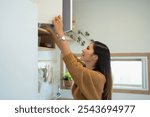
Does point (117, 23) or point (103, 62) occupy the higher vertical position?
point (117, 23)

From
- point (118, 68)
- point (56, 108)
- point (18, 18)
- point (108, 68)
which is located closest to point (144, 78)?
point (118, 68)

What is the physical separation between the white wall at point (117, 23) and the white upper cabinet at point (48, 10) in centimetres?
166

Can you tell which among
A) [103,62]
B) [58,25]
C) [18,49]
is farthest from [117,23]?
[18,49]

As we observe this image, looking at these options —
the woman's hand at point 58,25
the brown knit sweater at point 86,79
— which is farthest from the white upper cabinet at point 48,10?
the brown knit sweater at point 86,79

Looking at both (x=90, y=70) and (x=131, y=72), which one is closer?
(x=90, y=70)

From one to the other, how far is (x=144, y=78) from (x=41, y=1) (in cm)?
190

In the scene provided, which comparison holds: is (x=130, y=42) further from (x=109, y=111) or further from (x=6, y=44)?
(x=6, y=44)

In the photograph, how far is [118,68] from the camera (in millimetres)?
2803

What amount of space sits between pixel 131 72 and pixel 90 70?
5.73ft

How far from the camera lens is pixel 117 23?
2.65 meters

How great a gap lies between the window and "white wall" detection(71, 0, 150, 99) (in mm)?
73

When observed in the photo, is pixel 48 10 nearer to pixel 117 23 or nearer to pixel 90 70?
pixel 90 70

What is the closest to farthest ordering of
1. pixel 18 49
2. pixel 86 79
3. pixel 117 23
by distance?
pixel 18 49 → pixel 86 79 → pixel 117 23

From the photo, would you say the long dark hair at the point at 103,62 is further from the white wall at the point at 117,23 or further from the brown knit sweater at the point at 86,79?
the white wall at the point at 117,23
